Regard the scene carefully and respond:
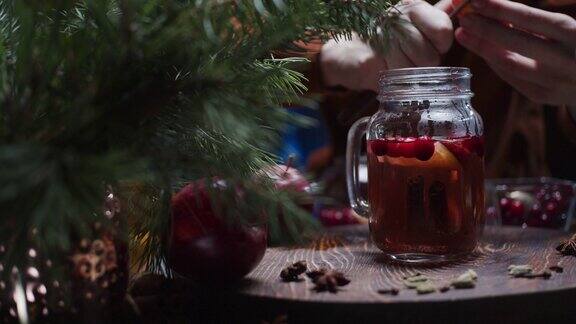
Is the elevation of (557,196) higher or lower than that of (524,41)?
lower

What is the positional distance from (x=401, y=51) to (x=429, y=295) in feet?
1.29

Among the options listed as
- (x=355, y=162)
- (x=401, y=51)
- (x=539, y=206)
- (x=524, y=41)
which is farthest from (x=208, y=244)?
(x=539, y=206)

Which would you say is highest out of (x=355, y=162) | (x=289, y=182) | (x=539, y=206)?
(x=289, y=182)

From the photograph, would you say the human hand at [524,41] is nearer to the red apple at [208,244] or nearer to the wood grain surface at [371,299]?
the wood grain surface at [371,299]

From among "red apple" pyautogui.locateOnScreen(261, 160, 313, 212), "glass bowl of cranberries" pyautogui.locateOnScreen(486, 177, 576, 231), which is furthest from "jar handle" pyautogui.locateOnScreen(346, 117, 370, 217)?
"glass bowl of cranberries" pyautogui.locateOnScreen(486, 177, 576, 231)

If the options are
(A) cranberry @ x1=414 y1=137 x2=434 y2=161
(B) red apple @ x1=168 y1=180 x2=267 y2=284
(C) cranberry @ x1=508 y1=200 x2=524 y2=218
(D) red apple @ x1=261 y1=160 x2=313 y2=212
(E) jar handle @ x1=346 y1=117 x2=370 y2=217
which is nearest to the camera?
(D) red apple @ x1=261 y1=160 x2=313 y2=212

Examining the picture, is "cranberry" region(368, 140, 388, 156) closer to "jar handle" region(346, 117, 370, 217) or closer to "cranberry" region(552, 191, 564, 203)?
"jar handle" region(346, 117, 370, 217)

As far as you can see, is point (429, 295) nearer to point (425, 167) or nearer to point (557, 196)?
point (425, 167)

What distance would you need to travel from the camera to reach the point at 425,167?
0.64 m

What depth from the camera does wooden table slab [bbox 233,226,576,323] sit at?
47 centimetres

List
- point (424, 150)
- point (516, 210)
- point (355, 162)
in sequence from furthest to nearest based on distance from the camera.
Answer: point (516, 210) < point (355, 162) < point (424, 150)

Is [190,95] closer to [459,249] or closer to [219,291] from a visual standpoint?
[219,291]

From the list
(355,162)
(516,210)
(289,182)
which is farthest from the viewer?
(516,210)

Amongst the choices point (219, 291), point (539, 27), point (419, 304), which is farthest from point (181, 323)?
point (539, 27)
